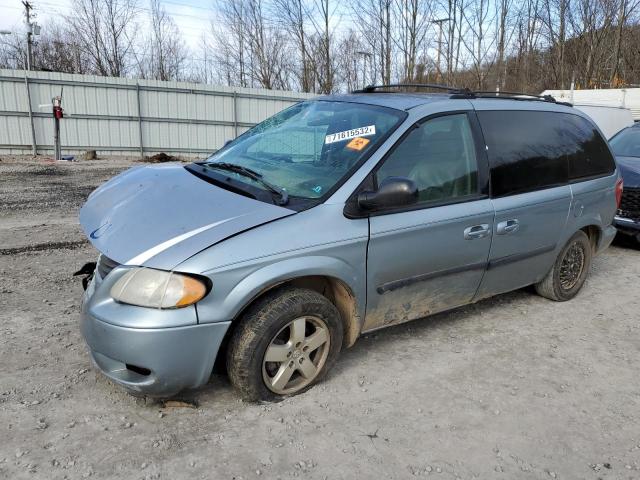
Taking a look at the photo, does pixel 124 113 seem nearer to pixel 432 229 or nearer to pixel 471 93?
pixel 471 93

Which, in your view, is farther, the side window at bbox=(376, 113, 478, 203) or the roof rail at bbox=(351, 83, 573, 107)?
the roof rail at bbox=(351, 83, 573, 107)

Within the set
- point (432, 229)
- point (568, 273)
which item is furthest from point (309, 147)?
point (568, 273)

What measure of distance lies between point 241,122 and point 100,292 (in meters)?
20.1

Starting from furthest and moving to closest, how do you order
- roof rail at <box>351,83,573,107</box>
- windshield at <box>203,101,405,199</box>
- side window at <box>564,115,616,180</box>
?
side window at <box>564,115,616,180</box> → roof rail at <box>351,83,573,107</box> → windshield at <box>203,101,405,199</box>

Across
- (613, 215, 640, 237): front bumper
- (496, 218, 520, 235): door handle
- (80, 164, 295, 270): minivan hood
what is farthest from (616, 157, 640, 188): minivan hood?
(80, 164, 295, 270): minivan hood

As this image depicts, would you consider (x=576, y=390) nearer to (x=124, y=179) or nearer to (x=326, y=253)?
(x=326, y=253)

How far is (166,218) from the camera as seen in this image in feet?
9.23

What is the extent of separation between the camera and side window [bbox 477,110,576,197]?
3.78m

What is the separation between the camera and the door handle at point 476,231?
3.53 m

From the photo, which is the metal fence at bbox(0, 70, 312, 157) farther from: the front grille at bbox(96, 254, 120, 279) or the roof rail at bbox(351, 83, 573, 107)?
the front grille at bbox(96, 254, 120, 279)

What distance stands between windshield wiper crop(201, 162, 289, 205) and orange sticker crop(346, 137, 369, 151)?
0.54 meters

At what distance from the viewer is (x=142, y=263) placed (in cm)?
254

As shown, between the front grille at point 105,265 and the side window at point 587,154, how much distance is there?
11.9 ft

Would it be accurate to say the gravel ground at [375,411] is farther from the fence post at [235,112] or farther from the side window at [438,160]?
the fence post at [235,112]
